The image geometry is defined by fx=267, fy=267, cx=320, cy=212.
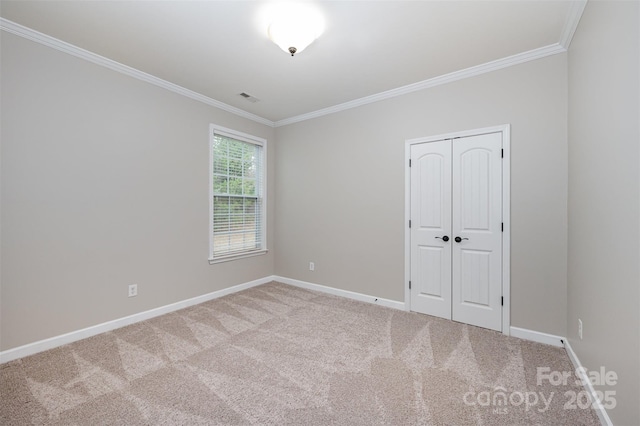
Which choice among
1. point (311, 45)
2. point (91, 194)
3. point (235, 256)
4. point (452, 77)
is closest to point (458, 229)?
point (452, 77)

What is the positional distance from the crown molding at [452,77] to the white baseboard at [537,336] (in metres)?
2.66

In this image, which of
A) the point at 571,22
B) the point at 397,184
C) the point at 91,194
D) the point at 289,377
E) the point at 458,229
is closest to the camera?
the point at 289,377

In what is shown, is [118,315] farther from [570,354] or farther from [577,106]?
[577,106]

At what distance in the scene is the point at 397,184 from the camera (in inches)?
135

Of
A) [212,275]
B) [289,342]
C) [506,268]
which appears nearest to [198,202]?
[212,275]

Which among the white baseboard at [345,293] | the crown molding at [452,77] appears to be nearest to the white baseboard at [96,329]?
the white baseboard at [345,293]

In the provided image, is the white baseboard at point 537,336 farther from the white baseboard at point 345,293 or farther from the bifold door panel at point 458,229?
the white baseboard at point 345,293

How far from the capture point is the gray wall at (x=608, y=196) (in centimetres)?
129

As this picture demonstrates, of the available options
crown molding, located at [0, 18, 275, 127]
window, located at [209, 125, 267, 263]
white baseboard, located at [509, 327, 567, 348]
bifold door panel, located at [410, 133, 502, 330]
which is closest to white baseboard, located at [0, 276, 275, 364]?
window, located at [209, 125, 267, 263]

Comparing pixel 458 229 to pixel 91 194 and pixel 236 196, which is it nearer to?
pixel 236 196

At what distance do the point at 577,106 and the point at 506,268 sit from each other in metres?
1.55

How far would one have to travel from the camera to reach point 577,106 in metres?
2.17

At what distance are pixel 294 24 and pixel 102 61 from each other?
2086 mm

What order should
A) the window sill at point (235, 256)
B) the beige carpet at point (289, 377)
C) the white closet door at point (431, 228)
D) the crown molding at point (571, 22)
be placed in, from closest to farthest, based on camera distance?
the beige carpet at point (289, 377) → the crown molding at point (571, 22) → the white closet door at point (431, 228) → the window sill at point (235, 256)
